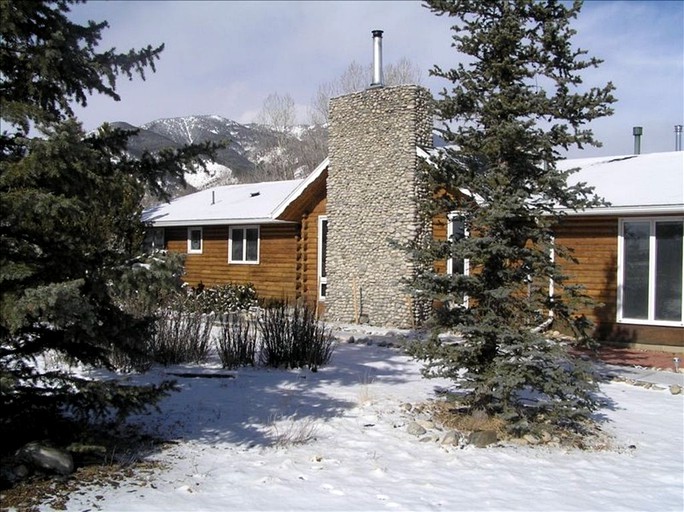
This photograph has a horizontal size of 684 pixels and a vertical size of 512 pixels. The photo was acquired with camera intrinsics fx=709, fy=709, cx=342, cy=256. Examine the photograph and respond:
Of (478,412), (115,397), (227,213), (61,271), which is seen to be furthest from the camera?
(227,213)

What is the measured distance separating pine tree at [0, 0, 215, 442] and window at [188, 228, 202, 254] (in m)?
18.0

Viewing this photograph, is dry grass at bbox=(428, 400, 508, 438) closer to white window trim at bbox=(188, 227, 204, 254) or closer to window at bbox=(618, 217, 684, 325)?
window at bbox=(618, 217, 684, 325)

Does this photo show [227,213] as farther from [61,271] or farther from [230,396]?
[61,271]

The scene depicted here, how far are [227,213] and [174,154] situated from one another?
1704 cm

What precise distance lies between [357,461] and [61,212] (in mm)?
3419

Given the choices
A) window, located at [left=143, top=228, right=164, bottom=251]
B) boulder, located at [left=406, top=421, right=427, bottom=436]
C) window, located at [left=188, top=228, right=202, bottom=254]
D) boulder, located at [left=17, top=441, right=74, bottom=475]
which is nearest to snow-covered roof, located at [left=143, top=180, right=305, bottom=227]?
window, located at [left=143, top=228, right=164, bottom=251]

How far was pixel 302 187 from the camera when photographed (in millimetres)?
19266

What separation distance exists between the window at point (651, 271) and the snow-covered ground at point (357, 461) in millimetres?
4446

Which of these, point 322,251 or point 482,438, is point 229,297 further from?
point 482,438

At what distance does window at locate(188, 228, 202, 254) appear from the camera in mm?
24031

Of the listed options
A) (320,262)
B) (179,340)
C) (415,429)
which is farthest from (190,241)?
(415,429)

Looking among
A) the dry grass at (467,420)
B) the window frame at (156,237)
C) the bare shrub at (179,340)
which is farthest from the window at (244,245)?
the dry grass at (467,420)

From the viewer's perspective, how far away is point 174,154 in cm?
592

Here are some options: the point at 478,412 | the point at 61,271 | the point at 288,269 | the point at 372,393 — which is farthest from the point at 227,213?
the point at 61,271
